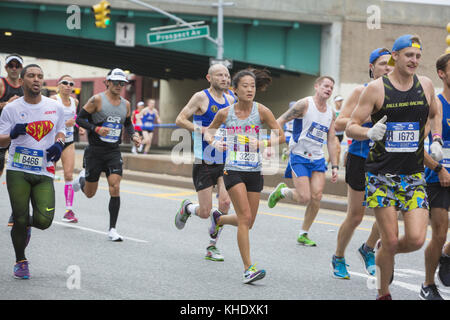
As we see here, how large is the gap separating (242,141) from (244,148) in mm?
69

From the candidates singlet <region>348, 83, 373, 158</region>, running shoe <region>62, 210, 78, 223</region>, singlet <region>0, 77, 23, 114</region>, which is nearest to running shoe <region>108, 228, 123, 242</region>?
running shoe <region>62, 210, 78, 223</region>

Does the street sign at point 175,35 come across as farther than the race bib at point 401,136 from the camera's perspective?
Yes

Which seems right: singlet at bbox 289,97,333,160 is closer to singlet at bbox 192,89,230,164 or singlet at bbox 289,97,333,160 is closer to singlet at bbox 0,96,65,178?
singlet at bbox 192,89,230,164

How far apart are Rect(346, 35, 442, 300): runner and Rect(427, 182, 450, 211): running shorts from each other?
602 millimetres

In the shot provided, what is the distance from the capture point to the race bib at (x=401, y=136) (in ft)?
16.0

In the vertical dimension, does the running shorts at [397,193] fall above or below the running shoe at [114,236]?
above

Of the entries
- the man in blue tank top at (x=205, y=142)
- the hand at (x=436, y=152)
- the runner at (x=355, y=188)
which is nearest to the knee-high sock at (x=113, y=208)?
the man in blue tank top at (x=205, y=142)

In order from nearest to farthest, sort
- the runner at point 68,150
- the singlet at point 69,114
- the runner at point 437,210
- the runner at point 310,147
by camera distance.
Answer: the runner at point 437,210 → the runner at point 310,147 → the runner at point 68,150 → the singlet at point 69,114

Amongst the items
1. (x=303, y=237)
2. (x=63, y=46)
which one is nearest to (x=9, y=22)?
(x=63, y=46)

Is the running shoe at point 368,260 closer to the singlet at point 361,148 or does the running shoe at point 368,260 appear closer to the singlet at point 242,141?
the singlet at point 361,148

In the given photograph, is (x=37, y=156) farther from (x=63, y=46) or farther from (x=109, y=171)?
(x=63, y=46)

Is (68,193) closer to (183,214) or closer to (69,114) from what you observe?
(69,114)

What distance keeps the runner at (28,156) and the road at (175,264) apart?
0.52m
